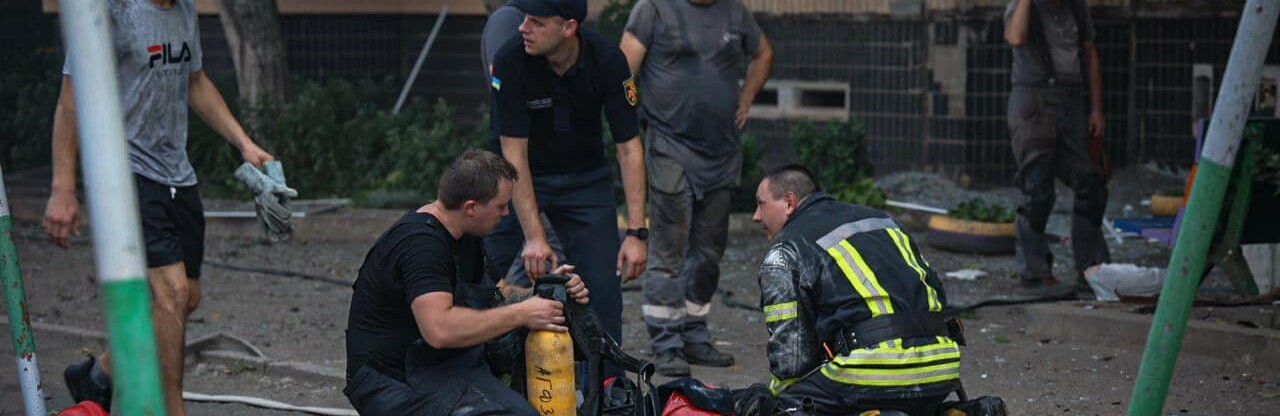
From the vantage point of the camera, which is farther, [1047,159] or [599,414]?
[1047,159]

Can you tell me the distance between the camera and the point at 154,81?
221 inches

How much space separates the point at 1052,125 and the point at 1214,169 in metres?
4.63

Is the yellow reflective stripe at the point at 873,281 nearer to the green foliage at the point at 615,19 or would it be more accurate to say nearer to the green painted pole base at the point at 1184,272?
the green painted pole base at the point at 1184,272

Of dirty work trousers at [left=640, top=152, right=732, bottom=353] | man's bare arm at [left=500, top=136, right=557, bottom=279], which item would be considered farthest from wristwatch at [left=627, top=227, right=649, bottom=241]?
dirty work trousers at [left=640, top=152, right=732, bottom=353]

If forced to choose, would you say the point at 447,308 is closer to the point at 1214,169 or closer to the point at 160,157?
the point at 160,157

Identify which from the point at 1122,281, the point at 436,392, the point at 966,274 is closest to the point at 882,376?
the point at 436,392

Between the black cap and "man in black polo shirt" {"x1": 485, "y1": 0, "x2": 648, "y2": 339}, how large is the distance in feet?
0.16

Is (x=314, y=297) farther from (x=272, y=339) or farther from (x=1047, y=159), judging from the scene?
(x=1047, y=159)

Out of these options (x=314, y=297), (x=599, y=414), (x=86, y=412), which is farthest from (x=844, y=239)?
(x=314, y=297)

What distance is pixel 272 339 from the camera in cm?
808

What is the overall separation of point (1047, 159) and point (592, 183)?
329 centimetres

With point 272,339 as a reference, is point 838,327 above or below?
above

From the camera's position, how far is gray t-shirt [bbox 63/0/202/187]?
5512 millimetres

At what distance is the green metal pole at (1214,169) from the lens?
3.92 meters
